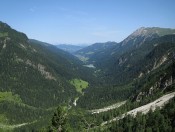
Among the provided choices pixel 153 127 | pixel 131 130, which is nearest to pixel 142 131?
pixel 153 127

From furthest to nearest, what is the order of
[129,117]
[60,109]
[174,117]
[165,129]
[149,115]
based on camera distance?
[129,117]
[149,115]
[174,117]
[165,129]
[60,109]

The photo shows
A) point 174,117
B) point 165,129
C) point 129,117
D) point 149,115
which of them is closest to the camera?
point 165,129

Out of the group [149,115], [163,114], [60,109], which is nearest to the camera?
[60,109]

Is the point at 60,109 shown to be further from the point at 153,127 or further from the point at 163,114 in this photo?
the point at 163,114

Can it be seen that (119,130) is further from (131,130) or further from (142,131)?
(142,131)

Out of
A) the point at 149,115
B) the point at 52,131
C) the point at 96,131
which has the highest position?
the point at 52,131

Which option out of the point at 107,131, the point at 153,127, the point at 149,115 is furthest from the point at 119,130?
the point at 153,127

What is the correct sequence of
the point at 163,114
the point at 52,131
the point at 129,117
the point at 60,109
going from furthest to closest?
the point at 129,117, the point at 163,114, the point at 60,109, the point at 52,131

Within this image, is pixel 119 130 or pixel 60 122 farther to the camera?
pixel 119 130

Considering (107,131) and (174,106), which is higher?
(174,106)
